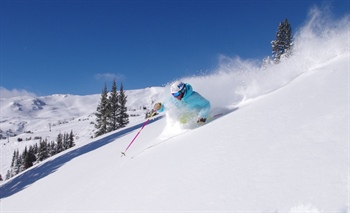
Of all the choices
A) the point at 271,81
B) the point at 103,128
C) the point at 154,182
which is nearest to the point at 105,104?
the point at 103,128

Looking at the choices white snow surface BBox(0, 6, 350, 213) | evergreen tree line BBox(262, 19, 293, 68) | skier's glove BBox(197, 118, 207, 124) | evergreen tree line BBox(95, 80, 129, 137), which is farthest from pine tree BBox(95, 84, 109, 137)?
skier's glove BBox(197, 118, 207, 124)

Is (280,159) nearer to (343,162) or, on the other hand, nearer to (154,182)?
(343,162)

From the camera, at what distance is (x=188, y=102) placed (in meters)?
8.12

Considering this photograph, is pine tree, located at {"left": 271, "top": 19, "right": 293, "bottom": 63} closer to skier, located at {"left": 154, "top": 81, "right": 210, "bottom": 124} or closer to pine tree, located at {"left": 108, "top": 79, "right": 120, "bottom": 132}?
pine tree, located at {"left": 108, "top": 79, "right": 120, "bottom": 132}

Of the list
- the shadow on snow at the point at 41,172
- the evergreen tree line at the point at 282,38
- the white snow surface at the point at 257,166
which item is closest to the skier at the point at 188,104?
the white snow surface at the point at 257,166

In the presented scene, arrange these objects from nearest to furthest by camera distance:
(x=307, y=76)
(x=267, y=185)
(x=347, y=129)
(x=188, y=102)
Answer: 1. (x=267, y=185)
2. (x=347, y=129)
3. (x=307, y=76)
4. (x=188, y=102)

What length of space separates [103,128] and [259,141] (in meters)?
40.1

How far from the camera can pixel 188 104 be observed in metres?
8.12

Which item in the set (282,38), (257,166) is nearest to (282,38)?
(282,38)

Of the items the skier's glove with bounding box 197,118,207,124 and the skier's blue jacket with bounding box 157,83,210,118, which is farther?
the skier's blue jacket with bounding box 157,83,210,118

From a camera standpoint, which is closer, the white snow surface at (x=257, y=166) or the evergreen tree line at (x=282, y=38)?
the white snow surface at (x=257, y=166)

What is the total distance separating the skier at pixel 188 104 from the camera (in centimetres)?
796

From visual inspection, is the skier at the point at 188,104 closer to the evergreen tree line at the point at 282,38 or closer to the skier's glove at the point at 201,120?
the skier's glove at the point at 201,120

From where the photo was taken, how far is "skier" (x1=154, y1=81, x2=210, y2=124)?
26.1 ft
